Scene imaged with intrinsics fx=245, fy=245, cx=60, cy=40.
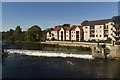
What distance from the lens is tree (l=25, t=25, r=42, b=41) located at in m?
62.8

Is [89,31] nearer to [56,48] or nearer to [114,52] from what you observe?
[56,48]

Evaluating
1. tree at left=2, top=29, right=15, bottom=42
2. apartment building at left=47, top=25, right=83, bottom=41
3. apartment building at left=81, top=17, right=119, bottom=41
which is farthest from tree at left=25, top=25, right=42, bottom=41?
apartment building at left=81, top=17, right=119, bottom=41

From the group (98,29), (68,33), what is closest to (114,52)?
(98,29)

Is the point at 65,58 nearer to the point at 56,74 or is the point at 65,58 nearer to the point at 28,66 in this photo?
the point at 28,66

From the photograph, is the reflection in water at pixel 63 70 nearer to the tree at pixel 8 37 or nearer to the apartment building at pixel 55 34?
the apartment building at pixel 55 34

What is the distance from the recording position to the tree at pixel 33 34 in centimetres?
6277

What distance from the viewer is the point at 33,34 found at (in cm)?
6350

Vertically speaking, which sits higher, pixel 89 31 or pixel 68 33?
pixel 89 31

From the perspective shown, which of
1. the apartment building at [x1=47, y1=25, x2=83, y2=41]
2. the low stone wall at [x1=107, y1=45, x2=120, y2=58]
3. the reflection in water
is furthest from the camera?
the apartment building at [x1=47, y1=25, x2=83, y2=41]

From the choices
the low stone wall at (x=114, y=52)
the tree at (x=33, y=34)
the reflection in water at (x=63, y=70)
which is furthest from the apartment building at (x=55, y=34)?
the reflection in water at (x=63, y=70)

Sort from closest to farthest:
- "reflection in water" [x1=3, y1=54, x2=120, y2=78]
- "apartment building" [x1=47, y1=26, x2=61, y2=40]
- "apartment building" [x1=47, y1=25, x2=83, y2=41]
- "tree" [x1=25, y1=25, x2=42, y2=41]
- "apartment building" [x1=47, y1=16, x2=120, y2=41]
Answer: "reflection in water" [x1=3, y1=54, x2=120, y2=78], "apartment building" [x1=47, y1=16, x2=120, y2=41], "apartment building" [x1=47, y1=25, x2=83, y2=41], "tree" [x1=25, y1=25, x2=42, y2=41], "apartment building" [x1=47, y1=26, x2=61, y2=40]

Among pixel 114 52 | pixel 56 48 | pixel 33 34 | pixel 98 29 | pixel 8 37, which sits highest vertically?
pixel 98 29

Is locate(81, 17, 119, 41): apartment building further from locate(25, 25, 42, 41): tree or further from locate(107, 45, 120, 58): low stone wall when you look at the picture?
locate(107, 45, 120, 58): low stone wall

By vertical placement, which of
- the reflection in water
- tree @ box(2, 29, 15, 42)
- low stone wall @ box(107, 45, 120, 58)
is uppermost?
tree @ box(2, 29, 15, 42)
